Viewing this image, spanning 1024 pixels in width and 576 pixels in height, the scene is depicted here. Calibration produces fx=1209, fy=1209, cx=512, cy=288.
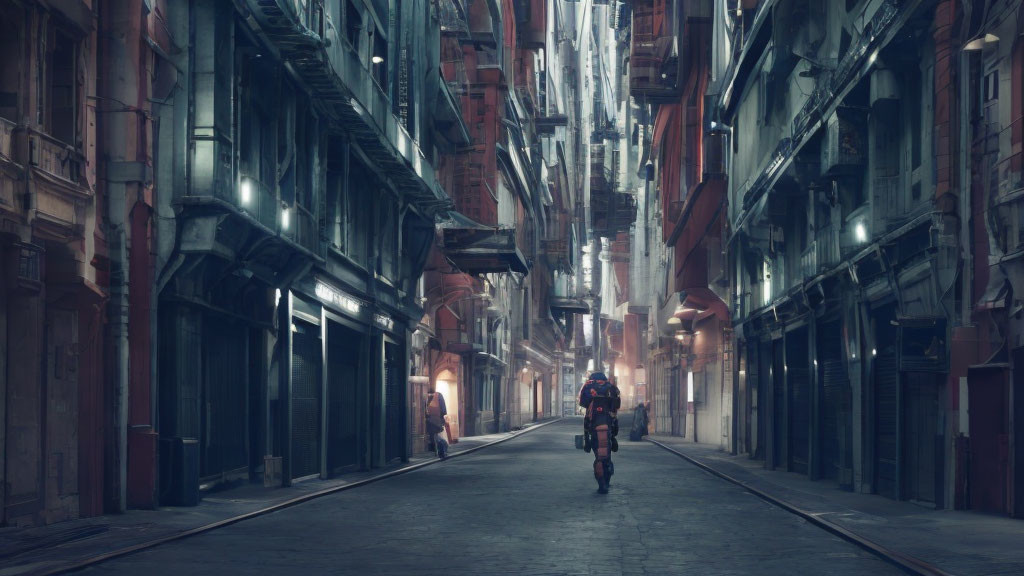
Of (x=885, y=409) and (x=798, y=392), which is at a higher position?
(x=885, y=409)

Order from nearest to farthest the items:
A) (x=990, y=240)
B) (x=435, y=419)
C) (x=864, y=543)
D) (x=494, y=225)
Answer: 1. (x=864, y=543)
2. (x=990, y=240)
3. (x=435, y=419)
4. (x=494, y=225)

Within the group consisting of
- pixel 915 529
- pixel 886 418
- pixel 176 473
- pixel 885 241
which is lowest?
pixel 915 529

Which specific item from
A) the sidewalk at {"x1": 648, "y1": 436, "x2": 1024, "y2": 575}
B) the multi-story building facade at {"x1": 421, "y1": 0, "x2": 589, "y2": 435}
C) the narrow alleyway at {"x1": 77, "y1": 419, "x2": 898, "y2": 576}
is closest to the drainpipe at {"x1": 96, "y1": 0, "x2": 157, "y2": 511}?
the narrow alleyway at {"x1": 77, "y1": 419, "x2": 898, "y2": 576}

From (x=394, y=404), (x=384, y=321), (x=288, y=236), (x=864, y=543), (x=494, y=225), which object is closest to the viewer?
(x=864, y=543)

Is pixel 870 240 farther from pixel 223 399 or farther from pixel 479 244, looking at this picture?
pixel 479 244

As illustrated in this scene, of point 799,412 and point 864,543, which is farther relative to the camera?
point 799,412

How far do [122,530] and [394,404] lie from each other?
17.6 m

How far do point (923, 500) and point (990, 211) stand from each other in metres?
5.10

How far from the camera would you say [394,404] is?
100 ft

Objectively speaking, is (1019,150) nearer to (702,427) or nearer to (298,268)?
(298,268)

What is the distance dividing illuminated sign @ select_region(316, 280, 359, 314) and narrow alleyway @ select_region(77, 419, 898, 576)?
174 inches

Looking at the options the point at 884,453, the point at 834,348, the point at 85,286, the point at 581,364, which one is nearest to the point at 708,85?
the point at 834,348

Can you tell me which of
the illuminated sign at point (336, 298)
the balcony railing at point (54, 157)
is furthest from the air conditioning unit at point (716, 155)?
the balcony railing at point (54, 157)

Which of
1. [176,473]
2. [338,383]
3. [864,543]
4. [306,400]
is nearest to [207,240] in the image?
[176,473]
